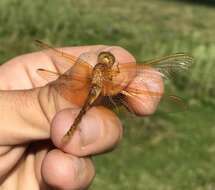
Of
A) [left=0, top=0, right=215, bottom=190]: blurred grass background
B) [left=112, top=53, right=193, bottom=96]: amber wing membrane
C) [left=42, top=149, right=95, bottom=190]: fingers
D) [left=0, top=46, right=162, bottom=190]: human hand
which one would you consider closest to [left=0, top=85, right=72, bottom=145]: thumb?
[left=0, top=46, right=162, bottom=190]: human hand

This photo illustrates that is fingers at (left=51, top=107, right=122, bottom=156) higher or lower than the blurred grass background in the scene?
higher

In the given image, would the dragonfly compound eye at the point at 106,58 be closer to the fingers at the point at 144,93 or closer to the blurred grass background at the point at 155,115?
the fingers at the point at 144,93

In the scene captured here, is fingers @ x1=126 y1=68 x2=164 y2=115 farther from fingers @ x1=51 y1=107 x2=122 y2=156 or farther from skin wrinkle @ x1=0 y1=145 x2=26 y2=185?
skin wrinkle @ x1=0 y1=145 x2=26 y2=185

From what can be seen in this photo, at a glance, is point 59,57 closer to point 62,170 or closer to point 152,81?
point 152,81

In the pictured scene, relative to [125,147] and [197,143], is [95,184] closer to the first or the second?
[125,147]

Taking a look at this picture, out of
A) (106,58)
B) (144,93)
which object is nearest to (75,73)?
(106,58)

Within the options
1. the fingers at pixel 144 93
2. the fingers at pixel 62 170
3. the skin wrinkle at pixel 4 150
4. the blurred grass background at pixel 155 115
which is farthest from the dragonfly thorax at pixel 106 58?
the blurred grass background at pixel 155 115
